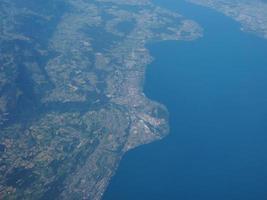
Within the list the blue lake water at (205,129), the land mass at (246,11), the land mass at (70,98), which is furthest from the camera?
the land mass at (246,11)

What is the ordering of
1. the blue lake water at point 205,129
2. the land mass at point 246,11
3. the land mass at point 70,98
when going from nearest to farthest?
the blue lake water at point 205,129 → the land mass at point 70,98 → the land mass at point 246,11

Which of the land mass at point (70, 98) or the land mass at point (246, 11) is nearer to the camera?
the land mass at point (70, 98)

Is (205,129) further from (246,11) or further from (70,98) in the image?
(246,11)

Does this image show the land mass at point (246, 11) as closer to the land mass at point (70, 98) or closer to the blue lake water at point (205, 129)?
the blue lake water at point (205, 129)

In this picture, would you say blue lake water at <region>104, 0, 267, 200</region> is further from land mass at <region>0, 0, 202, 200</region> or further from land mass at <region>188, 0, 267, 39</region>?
land mass at <region>188, 0, 267, 39</region>

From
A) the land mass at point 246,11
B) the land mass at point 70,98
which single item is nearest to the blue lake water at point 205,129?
the land mass at point 70,98

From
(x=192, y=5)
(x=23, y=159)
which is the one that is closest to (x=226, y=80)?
(x=23, y=159)

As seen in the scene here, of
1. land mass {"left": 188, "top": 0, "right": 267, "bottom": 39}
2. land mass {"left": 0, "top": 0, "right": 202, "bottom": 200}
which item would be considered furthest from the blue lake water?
land mass {"left": 188, "top": 0, "right": 267, "bottom": 39}

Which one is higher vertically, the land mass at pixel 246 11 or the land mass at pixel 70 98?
the land mass at pixel 246 11

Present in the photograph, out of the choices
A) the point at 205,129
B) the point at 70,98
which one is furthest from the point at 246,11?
the point at 70,98
